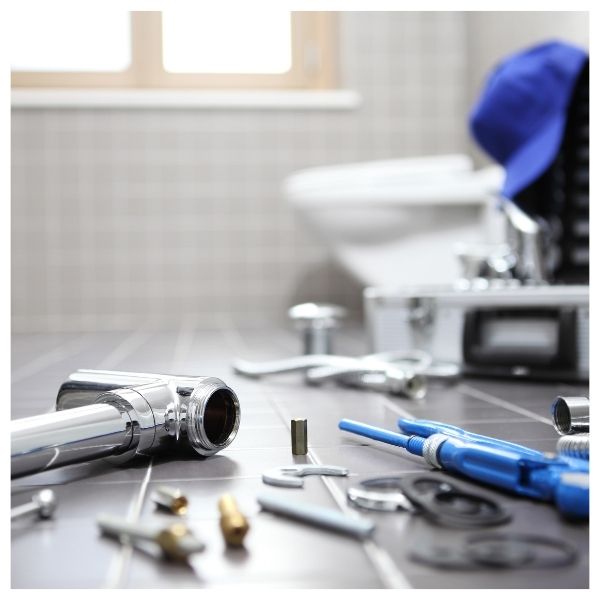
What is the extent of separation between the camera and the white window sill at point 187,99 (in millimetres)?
3162

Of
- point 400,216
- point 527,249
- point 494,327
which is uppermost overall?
point 400,216

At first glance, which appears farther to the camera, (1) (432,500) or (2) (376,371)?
(2) (376,371)

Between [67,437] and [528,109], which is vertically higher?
[528,109]

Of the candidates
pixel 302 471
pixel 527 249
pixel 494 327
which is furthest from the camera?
pixel 527 249

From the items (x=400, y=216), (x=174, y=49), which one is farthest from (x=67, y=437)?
(x=174, y=49)

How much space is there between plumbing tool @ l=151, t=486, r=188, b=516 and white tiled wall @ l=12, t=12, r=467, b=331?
8.69 feet

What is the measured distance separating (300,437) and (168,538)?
304 mm

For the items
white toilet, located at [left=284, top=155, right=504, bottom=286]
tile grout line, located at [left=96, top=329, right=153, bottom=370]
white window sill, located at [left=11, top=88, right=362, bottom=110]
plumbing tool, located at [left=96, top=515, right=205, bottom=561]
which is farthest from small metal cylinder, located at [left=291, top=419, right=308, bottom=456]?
white window sill, located at [left=11, top=88, right=362, bottom=110]

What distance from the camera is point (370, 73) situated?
3.30m

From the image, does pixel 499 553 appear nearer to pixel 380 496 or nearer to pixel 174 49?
pixel 380 496

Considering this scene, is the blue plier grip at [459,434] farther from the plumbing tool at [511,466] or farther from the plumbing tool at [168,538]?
the plumbing tool at [168,538]

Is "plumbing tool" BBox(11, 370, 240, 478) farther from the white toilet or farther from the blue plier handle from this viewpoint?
the white toilet

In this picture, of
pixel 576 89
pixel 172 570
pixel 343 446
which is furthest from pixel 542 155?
pixel 172 570

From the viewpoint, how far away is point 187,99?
3197 mm
